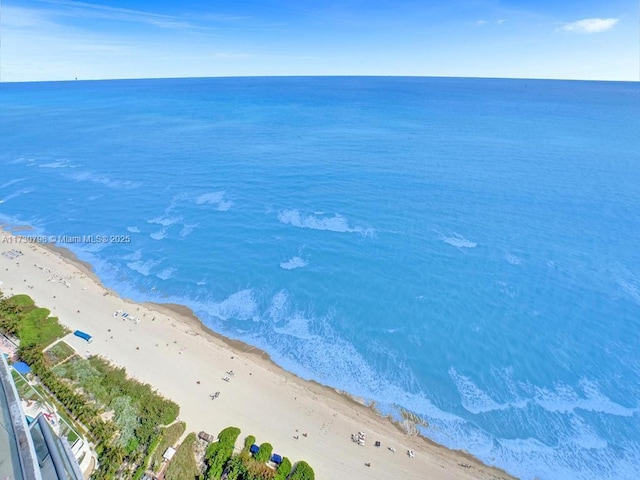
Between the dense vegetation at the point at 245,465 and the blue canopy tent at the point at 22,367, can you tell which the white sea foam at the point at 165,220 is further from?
the dense vegetation at the point at 245,465

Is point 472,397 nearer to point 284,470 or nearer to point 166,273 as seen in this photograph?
point 284,470

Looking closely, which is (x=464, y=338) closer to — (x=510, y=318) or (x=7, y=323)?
(x=510, y=318)

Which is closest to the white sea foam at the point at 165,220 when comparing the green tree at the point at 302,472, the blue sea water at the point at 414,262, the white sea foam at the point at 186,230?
the blue sea water at the point at 414,262

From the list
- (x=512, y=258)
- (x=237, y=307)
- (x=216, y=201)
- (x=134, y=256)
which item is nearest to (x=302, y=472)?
(x=237, y=307)

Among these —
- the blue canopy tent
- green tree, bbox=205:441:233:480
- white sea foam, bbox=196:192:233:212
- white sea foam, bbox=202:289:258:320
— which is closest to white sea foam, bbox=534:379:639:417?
green tree, bbox=205:441:233:480

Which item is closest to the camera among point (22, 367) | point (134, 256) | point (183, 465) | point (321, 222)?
point (183, 465)

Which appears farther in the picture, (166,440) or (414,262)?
(414,262)

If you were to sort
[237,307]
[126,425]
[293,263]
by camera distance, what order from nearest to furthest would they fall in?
[126,425], [237,307], [293,263]
